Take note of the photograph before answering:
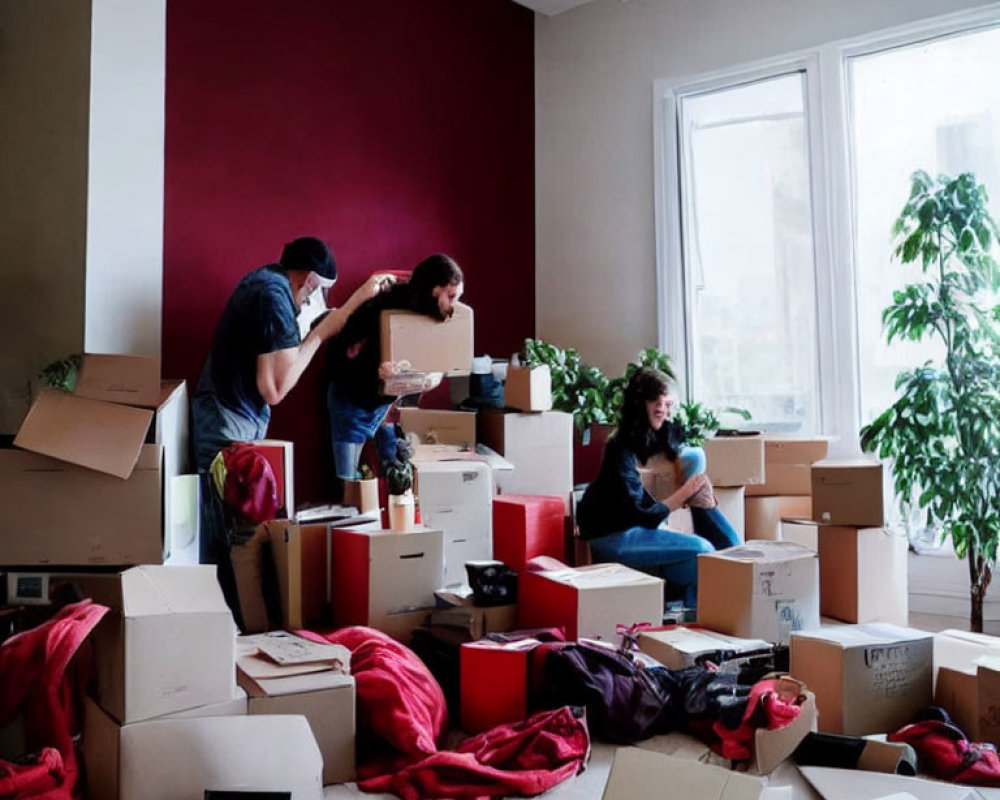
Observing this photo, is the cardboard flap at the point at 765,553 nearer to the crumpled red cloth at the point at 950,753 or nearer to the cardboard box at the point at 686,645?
the cardboard box at the point at 686,645

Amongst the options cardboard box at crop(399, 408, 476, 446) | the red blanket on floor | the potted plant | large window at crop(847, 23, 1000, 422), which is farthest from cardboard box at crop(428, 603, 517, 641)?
large window at crop(847, 23, 1000, 422)

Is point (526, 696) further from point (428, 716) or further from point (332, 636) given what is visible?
point (332, 636)

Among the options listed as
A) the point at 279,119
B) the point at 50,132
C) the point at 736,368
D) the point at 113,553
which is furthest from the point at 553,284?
the point at 113,553

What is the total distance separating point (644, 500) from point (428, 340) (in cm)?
102

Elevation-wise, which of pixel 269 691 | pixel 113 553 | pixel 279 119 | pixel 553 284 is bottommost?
pixel 269 691

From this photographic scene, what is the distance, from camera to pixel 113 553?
225 centimetres

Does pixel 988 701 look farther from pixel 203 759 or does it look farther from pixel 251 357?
pixel 251 357

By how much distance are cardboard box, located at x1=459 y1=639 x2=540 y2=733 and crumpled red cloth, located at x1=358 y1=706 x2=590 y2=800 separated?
4.5 inches

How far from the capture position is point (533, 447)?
407 cm

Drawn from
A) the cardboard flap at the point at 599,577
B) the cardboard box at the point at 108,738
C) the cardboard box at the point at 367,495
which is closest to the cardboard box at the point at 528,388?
the cardboard box at the point at 367,495

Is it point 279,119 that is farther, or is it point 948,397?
point 279,119

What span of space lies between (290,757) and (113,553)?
0.66 metres

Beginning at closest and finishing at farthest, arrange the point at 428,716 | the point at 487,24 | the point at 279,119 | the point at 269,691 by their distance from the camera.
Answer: the point at 269,691, the point at 428,716, the point at 279,119, the point at 487,24

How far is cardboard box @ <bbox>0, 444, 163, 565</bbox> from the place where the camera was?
2.22m
